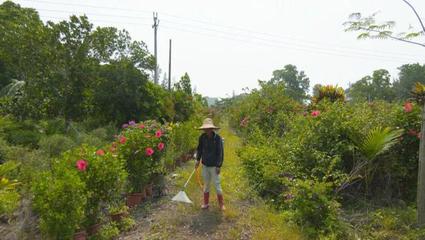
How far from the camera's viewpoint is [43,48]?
1348 centimetres

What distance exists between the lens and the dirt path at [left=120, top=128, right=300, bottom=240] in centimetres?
529

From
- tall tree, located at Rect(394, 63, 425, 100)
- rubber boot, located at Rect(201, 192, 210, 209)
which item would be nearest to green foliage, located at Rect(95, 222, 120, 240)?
rubber boot, located at Rect(201, 192, 210, 209)

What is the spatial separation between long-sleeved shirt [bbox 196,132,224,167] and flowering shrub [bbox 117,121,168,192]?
0.99 meters

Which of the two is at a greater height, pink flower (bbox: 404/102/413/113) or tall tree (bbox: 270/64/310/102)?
tall tree (bbox: 270/64/310/102)

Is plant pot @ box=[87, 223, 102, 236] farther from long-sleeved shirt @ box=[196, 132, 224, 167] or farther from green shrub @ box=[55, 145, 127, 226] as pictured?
long-sleeved shirt @ box=[196, 132, 224, 167]

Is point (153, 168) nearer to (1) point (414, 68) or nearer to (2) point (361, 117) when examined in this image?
(2) point (361, 117)

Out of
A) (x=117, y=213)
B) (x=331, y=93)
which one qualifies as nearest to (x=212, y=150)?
(x=117, y=213)

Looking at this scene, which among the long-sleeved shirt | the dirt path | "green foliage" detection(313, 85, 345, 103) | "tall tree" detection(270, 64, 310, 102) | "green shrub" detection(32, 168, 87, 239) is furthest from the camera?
"tall tree" detection(270, 64, 310, 102)

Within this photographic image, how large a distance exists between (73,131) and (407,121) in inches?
436

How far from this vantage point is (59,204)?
409 cm

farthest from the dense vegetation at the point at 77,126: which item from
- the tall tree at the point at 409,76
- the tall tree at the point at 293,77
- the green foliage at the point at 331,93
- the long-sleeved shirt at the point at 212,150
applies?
the tall tree at the point at 293,77

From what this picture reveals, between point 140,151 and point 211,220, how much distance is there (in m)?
1.83

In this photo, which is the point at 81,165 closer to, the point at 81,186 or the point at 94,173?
the point at 94,173

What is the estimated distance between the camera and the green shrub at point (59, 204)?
407 cm
